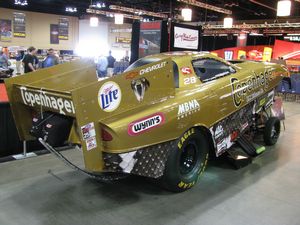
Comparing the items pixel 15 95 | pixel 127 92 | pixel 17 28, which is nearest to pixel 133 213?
pixel 127 92

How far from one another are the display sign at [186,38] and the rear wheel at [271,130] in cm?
320

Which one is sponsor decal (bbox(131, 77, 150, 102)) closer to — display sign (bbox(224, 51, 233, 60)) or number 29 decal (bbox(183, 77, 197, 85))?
number 29 decal (bbox(183, 77, 197, 85))

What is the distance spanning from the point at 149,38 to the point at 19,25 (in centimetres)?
2013

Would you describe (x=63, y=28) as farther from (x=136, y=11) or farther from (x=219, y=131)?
(x=219, y=131)

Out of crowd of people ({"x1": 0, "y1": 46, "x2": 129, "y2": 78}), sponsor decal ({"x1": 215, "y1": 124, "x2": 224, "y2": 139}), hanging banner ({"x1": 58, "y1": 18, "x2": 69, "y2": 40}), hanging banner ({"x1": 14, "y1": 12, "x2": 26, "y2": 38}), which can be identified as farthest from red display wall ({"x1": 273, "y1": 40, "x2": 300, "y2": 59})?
sponsor decal ({"x1": 215, "y1": 124, "x2": 224, "y2": 139})

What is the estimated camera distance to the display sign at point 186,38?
7.98m

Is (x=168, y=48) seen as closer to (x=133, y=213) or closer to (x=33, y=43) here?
(x=133, y=213)

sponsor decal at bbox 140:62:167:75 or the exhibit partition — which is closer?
sponsor decal at bbox 140:62:167:75

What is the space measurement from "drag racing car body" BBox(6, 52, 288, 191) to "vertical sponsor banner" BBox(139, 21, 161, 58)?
3460 mm

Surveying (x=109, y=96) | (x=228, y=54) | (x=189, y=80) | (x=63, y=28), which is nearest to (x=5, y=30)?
(x=63, y=28)

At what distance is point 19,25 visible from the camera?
2506cm

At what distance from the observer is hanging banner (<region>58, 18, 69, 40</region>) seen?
90.0 ft

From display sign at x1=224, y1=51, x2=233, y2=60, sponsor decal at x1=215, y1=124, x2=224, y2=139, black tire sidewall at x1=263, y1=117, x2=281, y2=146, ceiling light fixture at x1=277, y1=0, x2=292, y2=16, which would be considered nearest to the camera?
sponsor decal at x1=215, y1=124, x2=224, y2=139

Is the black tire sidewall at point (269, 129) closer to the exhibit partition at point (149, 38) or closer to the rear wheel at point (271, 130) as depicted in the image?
the rear wheel at point (271, 130)
